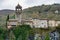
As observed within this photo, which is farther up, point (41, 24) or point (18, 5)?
point (18, 5)

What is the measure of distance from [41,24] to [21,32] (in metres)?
12.1

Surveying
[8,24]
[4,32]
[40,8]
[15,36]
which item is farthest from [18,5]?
[40,8]

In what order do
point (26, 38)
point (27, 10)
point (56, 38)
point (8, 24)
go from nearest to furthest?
point (26, 38), point (56, 38), point (8, 24), point (27, 10)

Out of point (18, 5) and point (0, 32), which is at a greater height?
point (18, 5)

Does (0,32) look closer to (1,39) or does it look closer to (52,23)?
(1,39)

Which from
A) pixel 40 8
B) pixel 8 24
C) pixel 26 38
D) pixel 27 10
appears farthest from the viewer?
pixel 27 10

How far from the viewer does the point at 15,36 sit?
35.4m

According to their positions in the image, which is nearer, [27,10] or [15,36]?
[15,36]

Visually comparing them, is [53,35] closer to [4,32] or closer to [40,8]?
[4,32]

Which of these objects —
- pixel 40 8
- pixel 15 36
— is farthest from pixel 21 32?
pixel 40 8

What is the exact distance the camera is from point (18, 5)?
4725cm

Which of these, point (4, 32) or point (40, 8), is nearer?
point (4, 32)

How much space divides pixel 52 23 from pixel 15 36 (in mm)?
13586

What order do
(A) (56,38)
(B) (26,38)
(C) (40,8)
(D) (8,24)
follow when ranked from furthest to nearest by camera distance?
(C) (40,8) → (D) (8,24) → (A) (56,38) → (B) (26,38)
